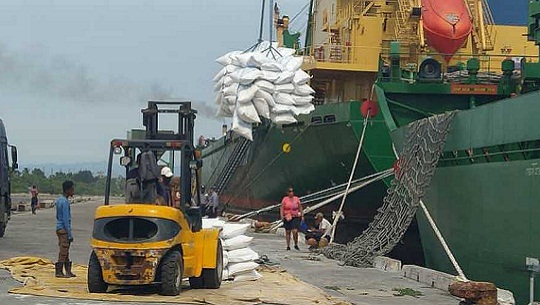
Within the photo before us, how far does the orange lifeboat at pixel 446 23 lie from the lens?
2427cm

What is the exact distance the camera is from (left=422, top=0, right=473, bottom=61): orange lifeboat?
24.3 meters

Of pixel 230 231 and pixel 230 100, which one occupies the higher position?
pixel 230 100

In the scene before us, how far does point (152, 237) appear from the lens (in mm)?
10758

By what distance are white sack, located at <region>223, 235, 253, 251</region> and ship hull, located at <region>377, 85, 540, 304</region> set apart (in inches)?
149

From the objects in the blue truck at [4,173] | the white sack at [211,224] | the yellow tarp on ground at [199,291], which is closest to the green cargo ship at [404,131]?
the yellow tarp on ground at [199,291]

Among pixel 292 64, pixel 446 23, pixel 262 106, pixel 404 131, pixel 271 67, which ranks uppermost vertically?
pixel 446 23

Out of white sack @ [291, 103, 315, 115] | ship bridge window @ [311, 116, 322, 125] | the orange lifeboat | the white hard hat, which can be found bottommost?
the white hard hat

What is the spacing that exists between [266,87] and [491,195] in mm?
10786

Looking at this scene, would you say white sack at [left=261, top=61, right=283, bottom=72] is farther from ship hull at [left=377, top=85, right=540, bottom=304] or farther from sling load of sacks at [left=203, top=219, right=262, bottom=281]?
sling load of sacks at [left=203, top=219, right=262, bottom=281]

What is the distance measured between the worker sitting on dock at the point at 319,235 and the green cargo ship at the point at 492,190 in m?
2.43

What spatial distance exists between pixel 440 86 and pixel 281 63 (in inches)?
188

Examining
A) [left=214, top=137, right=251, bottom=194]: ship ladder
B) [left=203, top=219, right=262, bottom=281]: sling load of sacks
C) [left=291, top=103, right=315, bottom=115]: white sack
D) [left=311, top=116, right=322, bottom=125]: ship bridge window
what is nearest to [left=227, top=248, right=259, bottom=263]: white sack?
[left=203, top=219, right=262, bottom=281]: sling load of sacks

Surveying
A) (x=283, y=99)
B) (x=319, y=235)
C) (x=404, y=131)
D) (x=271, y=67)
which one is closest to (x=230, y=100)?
(x=283, y=99)

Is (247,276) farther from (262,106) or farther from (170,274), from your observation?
(262,106)
